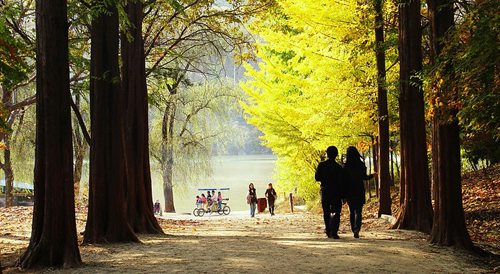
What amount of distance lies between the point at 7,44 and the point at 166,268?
6012 mm

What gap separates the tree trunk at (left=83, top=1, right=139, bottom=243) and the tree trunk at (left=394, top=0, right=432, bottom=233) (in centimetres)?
601

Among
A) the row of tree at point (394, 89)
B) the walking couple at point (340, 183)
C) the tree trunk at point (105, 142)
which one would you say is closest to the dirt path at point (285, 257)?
the tree trunk at point (105, 142)

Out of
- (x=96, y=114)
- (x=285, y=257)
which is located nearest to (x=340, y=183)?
(x=285, y=257)

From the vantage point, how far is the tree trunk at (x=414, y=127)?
11.1 meters

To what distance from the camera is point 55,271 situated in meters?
7.31

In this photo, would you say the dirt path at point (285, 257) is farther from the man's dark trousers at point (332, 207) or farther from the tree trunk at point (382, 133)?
the tree trunk at point (382, 133)

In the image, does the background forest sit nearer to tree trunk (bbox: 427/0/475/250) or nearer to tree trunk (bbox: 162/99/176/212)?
tree trunk (bbox: 427/0/475/250)

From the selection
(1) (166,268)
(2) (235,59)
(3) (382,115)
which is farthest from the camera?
(2) (235,59)

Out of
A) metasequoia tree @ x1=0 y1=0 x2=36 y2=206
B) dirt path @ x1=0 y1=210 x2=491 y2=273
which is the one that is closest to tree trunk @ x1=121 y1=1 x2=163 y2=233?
metasequoia tree @ x1=0 y1=0 x2=36 y2=206

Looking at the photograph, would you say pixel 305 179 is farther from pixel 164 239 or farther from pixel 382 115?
pixel 164 239

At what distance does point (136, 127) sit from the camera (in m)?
13.1

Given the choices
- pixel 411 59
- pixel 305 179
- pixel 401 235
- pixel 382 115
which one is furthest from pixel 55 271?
pixel 305 179

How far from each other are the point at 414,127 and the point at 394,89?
245 cm

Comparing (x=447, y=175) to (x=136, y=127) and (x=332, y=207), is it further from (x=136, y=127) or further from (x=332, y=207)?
(x=136, y=127)
